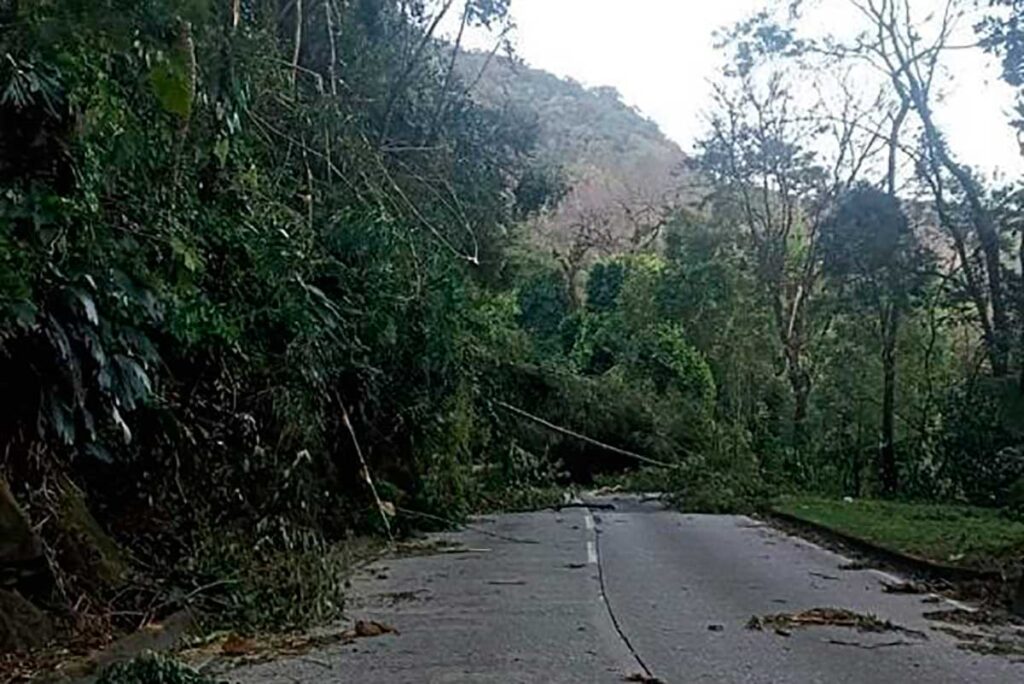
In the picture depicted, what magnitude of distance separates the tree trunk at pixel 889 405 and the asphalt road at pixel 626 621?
13.1m

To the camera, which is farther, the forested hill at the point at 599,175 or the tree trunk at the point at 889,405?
the forested hill at the point at 599,175

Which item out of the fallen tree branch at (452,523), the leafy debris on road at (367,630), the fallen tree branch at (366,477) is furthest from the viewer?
the fallen tree branch at (452,523)

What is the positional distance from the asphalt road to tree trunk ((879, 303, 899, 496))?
43.0 feet

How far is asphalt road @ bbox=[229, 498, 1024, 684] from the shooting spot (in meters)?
8.34

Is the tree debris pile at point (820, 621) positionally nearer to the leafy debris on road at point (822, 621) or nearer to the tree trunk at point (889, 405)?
the leafy debris on road at point (822, 621)

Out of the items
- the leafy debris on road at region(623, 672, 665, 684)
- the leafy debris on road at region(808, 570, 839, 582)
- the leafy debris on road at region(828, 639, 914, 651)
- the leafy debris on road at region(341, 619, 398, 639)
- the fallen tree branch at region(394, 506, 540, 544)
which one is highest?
the leafy debris on road at region(828, 639, 914, 651)

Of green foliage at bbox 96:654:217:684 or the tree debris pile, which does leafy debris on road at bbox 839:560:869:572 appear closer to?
the tree debris pile

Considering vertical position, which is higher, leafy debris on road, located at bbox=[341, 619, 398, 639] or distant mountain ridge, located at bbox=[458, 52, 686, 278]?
distant mountain ridge, located at bbox=[458, 52, 686, 278]

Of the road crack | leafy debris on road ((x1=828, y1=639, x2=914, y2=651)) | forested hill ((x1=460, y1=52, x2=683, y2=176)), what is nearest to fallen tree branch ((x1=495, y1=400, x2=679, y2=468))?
the road crack

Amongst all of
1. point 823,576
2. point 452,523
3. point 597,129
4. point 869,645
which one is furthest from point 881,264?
point 597,129

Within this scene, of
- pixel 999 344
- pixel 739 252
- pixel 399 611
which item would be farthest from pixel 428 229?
pixel 739 252

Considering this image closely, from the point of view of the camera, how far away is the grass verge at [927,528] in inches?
580

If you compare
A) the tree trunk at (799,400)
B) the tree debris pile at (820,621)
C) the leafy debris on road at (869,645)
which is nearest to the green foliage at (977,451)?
the tree trunk at (799,400)

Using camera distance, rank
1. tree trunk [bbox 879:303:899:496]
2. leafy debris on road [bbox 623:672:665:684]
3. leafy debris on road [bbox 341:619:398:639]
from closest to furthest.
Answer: leafy debris on road [bbox 623:672:665:684], leafy debris on road [bbox 341:619:398:639], tree trunk [bbox 879:303:899:496]
